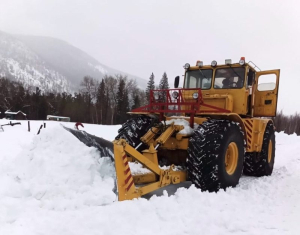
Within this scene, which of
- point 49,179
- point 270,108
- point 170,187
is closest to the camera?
point 49,179

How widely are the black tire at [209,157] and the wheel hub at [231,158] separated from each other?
1.20 ft

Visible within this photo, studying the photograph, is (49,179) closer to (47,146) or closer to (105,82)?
(47,146)

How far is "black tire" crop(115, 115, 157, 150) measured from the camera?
242 inches

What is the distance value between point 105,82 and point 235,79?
185 ft

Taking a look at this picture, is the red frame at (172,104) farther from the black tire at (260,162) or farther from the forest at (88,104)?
the forest at (88,104)

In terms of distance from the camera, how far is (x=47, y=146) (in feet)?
15.6

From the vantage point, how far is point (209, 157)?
194 inches

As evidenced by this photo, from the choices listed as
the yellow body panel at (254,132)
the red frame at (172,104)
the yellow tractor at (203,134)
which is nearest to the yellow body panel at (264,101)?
the yellow tractor at (203,134)

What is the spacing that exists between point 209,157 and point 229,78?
2.68 m

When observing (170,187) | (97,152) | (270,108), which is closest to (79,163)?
(97,152)

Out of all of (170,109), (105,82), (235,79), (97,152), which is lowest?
(97,152)

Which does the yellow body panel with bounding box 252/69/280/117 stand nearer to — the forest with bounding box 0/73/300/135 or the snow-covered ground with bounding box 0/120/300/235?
the snow-covered ground with bounding box 0/120/300/235

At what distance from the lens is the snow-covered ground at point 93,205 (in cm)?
336

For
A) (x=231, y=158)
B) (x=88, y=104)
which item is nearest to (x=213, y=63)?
(x=231, y=158)
